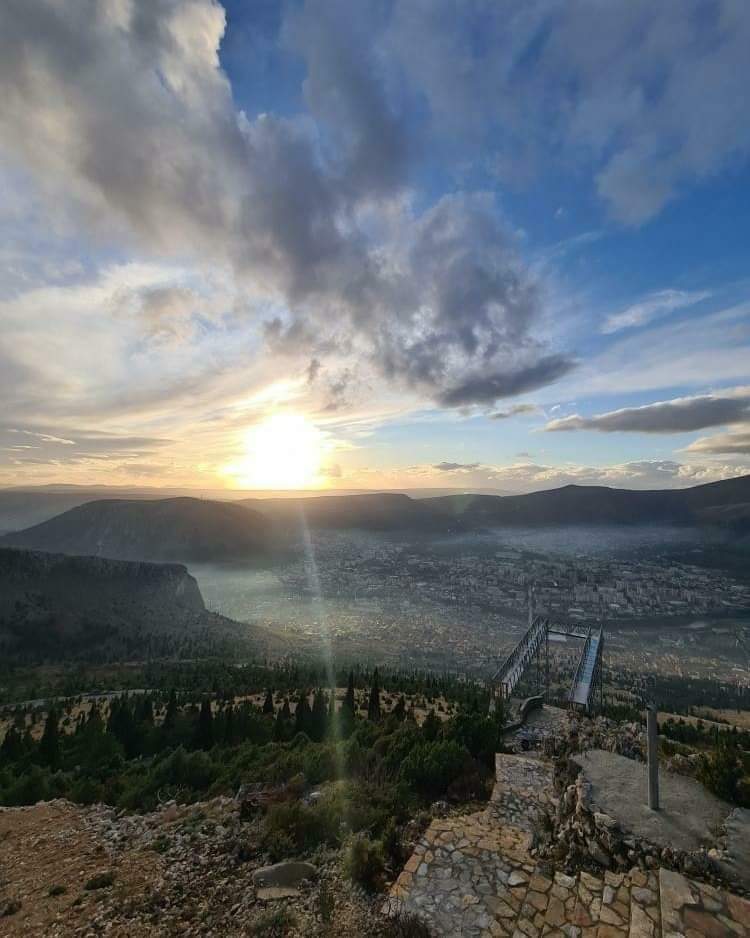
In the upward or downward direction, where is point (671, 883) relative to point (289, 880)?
upward

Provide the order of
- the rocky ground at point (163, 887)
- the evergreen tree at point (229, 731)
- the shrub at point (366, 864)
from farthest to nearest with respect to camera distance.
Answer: the evergreen tree at point (229, 731) → the shrub at point (366, 864) → the rocky ground at point (163, 887)

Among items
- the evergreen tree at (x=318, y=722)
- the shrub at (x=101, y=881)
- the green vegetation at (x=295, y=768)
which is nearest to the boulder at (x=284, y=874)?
the green vegetation at (x=295, y=768)

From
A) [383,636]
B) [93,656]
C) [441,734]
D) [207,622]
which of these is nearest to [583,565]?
[383,636]

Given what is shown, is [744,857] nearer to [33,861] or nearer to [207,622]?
[33,861]

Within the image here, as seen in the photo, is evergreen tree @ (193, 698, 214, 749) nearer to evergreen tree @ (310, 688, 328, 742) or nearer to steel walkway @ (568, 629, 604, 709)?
evergreen tree @ (310, 688, 328, 742)

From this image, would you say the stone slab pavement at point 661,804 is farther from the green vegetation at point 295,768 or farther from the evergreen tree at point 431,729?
the evergreen tree at point 431,729

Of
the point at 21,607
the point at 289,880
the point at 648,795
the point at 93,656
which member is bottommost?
the point at 93,656
